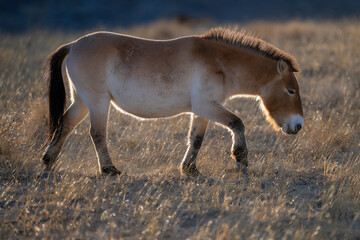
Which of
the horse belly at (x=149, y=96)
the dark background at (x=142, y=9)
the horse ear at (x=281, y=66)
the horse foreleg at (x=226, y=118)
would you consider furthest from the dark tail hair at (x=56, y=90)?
the dark background at (x=142, y=9)

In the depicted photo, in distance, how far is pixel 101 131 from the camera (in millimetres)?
5320

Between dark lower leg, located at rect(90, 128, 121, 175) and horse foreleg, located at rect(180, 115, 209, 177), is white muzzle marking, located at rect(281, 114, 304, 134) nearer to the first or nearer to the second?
horse foreleg, located at rect(180, 115, 209, 177)

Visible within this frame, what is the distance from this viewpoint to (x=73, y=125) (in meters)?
5.60

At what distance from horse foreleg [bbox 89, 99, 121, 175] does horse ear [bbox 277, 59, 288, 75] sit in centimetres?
202

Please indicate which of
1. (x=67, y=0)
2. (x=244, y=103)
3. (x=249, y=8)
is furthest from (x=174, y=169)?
(x=67, y=0)

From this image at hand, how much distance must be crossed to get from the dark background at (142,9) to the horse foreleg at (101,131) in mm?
21717

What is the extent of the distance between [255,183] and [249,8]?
26983mm

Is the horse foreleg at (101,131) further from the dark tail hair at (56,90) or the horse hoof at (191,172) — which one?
the horse hoof at (191,172)

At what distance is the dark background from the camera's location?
89.6 feet

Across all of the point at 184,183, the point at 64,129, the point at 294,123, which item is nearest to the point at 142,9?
the point at 64,129

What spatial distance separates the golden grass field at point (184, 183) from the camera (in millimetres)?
3963

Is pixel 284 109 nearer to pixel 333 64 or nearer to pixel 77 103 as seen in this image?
pixel 77 103

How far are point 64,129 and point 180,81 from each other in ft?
5.21

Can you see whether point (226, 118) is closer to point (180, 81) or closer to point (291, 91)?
point (180, 81)
